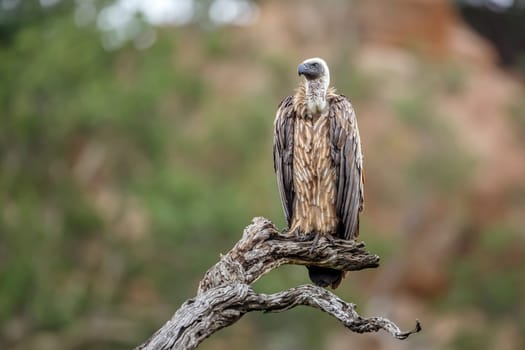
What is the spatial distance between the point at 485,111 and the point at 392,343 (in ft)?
30.4

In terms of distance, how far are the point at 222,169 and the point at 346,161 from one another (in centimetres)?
2126

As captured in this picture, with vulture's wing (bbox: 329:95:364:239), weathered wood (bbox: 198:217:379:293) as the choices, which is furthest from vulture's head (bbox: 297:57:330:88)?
weathered wood (bbox: 198:217:379:293)

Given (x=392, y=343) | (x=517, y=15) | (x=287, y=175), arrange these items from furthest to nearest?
(x=517, y=15)
(x=392, y=343)
(x=287, y=175)

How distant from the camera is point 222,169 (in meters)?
28.5

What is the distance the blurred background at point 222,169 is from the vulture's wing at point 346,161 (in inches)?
615

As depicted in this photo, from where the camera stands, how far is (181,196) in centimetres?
2514

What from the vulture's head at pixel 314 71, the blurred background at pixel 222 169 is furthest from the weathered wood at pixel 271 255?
the blurred background at pixel 222 169

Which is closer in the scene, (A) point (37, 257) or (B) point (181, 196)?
(A) point (37, 257)

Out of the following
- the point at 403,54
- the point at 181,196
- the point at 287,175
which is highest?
the point at 403,54

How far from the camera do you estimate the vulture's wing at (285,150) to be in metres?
7.38

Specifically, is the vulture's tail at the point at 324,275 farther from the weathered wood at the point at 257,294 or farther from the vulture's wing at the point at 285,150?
the vulture's wing at the point at 285,150

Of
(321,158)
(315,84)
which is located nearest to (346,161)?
(321,158)

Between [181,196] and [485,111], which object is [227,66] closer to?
[485,111]

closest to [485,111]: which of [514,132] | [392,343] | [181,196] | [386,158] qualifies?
[514,132]
